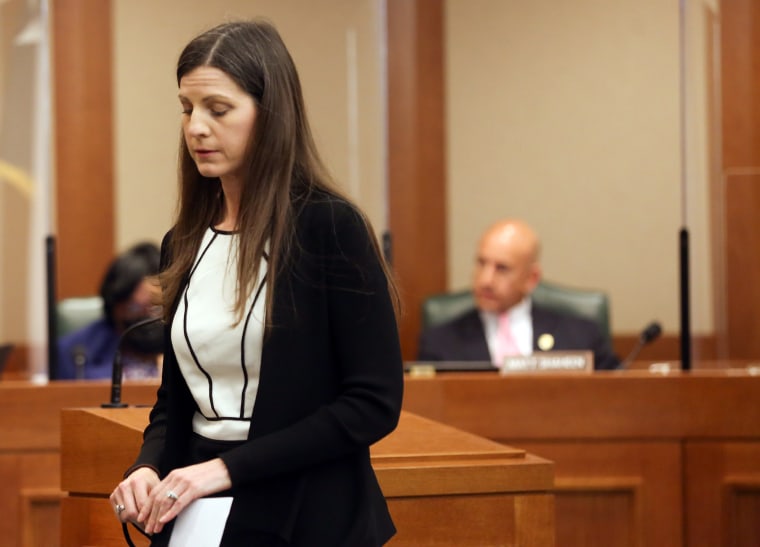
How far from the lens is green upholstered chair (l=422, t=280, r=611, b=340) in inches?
190

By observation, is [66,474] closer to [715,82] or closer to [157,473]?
[157,473]

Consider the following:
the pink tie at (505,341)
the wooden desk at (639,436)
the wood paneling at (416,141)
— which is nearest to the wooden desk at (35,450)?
the wooden desk at (639,436)

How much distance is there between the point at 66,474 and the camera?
2.33 metres

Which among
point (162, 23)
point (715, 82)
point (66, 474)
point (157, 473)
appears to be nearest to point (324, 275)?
point (157, 473)

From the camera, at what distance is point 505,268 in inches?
191

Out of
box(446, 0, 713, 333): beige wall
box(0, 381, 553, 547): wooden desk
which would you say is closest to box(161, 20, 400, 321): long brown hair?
box(0, 381, 553, 547): wooden desk

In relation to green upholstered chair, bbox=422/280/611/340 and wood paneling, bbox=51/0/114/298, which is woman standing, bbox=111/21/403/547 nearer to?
green upholstered chair, bbox=422/280/611/340

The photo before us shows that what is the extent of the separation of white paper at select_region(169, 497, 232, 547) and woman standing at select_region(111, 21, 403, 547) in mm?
12

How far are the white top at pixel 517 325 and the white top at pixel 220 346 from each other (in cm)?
317

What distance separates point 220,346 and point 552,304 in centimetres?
345

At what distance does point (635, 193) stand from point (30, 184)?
269cm

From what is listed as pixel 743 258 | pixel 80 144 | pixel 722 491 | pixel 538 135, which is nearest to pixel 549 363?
pixel 722 491

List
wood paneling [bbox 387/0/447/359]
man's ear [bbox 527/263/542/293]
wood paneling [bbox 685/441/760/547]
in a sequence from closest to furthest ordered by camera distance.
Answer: wood paneling [bbox 685/441/760/547], man's ear [bbox 527/263/542/293], wood paneling [bbox 387/0/447/359]

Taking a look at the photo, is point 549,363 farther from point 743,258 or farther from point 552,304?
point 552,304
